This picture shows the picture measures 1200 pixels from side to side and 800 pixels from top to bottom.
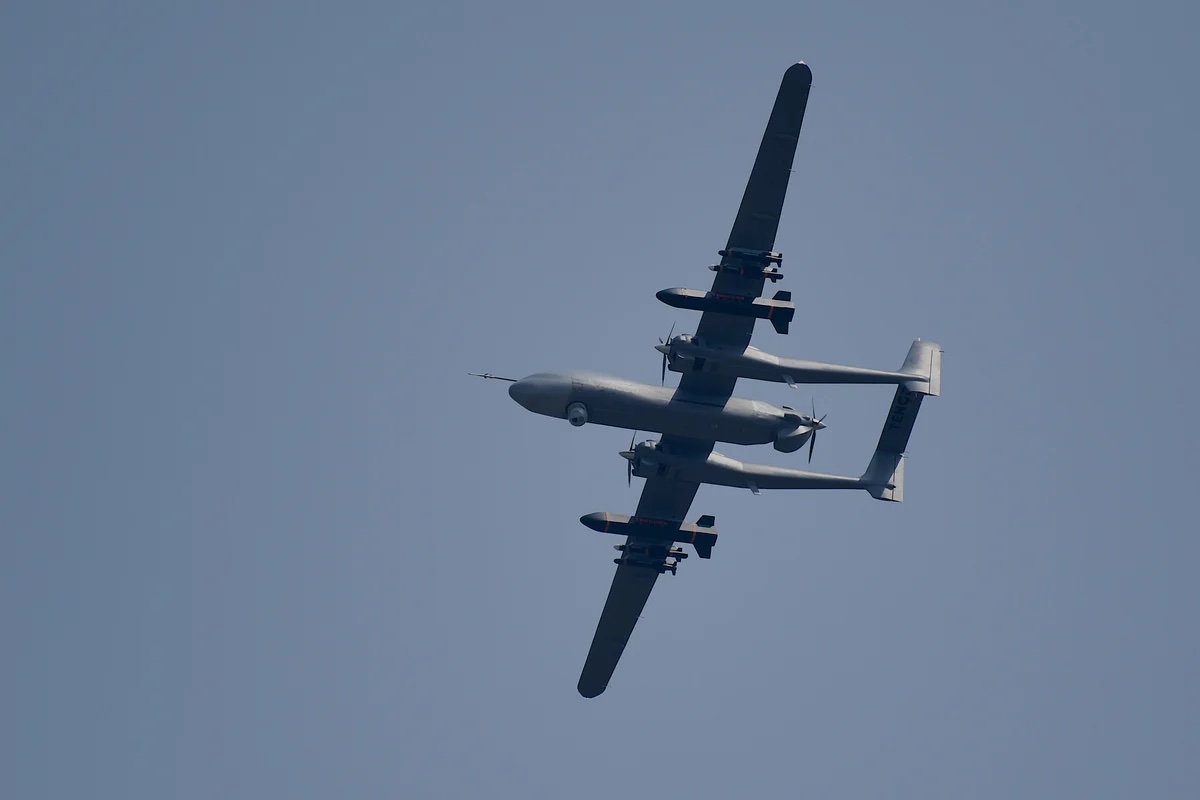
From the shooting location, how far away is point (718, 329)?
61.4 m

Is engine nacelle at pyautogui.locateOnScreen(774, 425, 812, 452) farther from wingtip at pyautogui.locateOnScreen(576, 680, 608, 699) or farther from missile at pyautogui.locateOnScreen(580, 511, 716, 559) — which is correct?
wingtip at pyautogui.locateOnScreen(576, 680, 608, 699)

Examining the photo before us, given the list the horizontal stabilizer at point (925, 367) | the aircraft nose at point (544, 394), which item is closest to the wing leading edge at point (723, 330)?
the aircraft nose at point (544, 394)

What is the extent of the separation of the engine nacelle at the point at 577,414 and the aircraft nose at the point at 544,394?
284 mm

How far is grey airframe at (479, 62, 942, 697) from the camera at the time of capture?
59.5 m

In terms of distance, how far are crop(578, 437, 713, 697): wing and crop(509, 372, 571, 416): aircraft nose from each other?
7105 mm

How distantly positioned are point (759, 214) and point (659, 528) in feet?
51.8

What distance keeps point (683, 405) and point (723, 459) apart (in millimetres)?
3828

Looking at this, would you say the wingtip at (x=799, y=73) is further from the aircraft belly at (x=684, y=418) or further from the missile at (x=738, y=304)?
the aircraft belly at (x=684, y=418)

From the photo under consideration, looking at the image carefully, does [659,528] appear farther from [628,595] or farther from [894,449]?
[894,449]

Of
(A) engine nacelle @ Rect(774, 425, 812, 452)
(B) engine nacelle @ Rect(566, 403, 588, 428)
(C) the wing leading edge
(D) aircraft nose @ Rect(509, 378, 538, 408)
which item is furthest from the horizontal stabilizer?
(D) aircraft nose @ Rect(509, 378, 538, 408)

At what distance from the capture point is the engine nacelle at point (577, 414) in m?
61.1

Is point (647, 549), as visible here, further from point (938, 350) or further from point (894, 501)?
point (938, 350)

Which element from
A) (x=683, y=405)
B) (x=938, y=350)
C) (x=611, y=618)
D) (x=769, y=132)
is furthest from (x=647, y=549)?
(x=769, y=132)

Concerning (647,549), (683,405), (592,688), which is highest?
(683,405)
